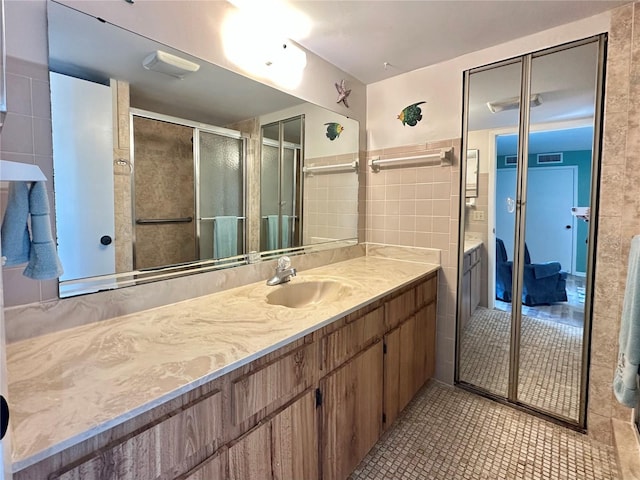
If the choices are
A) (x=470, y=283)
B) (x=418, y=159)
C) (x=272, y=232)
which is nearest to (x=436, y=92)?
(x=418, y=159)

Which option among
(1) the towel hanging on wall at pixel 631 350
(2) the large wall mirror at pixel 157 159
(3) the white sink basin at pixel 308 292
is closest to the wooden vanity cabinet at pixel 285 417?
(3) the white sink basin at pixel 308 292

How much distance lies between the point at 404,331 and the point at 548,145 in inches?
53.6

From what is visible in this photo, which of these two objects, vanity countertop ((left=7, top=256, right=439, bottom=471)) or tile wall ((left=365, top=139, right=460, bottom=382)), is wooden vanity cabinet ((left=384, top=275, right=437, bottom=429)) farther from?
vanity countertop ((left=7, top=256, right=439, bottom=471))

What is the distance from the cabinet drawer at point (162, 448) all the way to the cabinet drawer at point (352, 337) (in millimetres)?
510

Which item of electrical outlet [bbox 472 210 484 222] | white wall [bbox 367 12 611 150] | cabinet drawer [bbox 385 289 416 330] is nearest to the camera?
cabinet drawer [bbox 385 289 416 330]

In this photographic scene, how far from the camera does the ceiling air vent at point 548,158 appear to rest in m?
1.84

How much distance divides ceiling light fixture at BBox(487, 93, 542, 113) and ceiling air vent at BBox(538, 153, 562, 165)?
11.8 inches

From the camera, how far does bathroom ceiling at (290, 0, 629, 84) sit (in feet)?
5.16

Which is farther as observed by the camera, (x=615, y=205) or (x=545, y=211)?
(x=545, y=211)

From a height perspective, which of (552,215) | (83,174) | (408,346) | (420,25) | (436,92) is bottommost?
(408,346)

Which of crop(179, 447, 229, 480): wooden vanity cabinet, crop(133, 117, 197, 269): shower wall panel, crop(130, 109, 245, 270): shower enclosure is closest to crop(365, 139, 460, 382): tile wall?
crop(130, 109, 245, 270): shower enclosure

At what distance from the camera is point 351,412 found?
4.67 feet

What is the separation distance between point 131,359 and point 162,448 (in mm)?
262

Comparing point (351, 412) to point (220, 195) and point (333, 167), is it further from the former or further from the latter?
point (333, 167)
